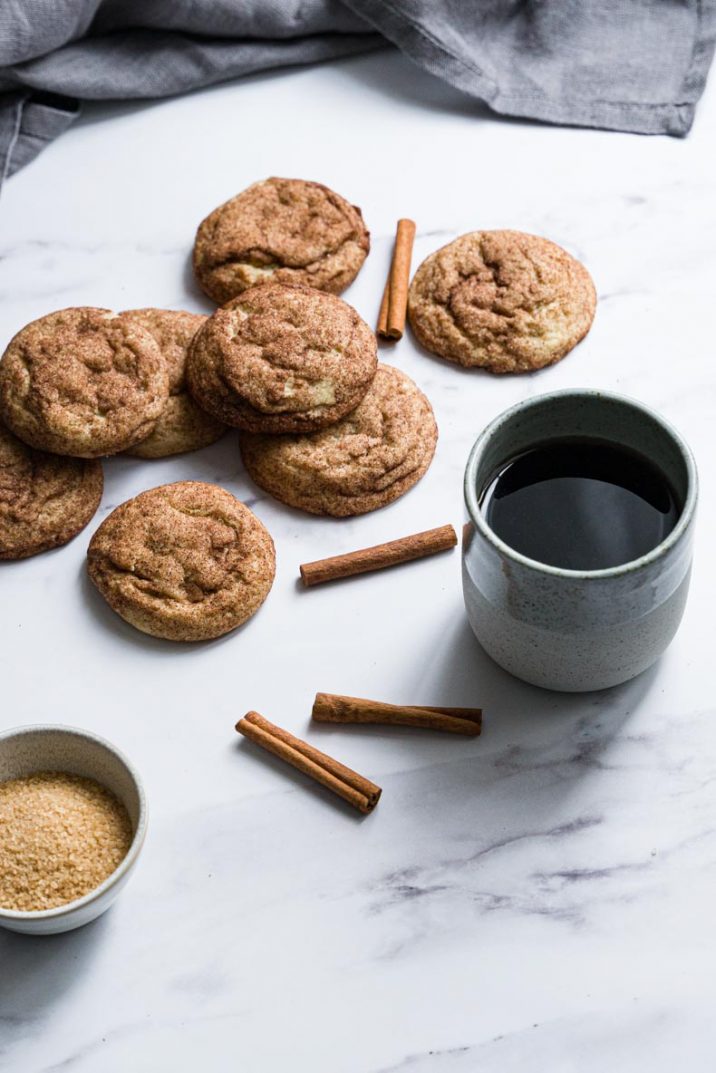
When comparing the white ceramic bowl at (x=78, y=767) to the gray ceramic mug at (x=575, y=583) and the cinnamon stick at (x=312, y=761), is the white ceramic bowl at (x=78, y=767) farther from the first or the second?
the gray ceramic mug at (x=575, y=583)

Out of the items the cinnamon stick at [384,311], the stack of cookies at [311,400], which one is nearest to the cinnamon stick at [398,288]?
the cinnamon stick at [384,311]

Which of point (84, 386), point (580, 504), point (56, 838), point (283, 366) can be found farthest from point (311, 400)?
point (56, 838)

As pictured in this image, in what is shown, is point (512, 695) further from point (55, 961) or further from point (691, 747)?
point (55, 961)

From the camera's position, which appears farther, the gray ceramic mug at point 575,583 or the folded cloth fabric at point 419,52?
the folded cloth fabric at point 419,52

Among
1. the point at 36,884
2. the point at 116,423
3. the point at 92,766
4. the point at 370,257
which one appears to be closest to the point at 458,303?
the point at 370,257

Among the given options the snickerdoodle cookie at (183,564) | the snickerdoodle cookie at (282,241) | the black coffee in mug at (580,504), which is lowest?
the snickerdoodle cookie at (183,564)

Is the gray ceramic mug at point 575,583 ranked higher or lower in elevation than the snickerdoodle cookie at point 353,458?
higher
